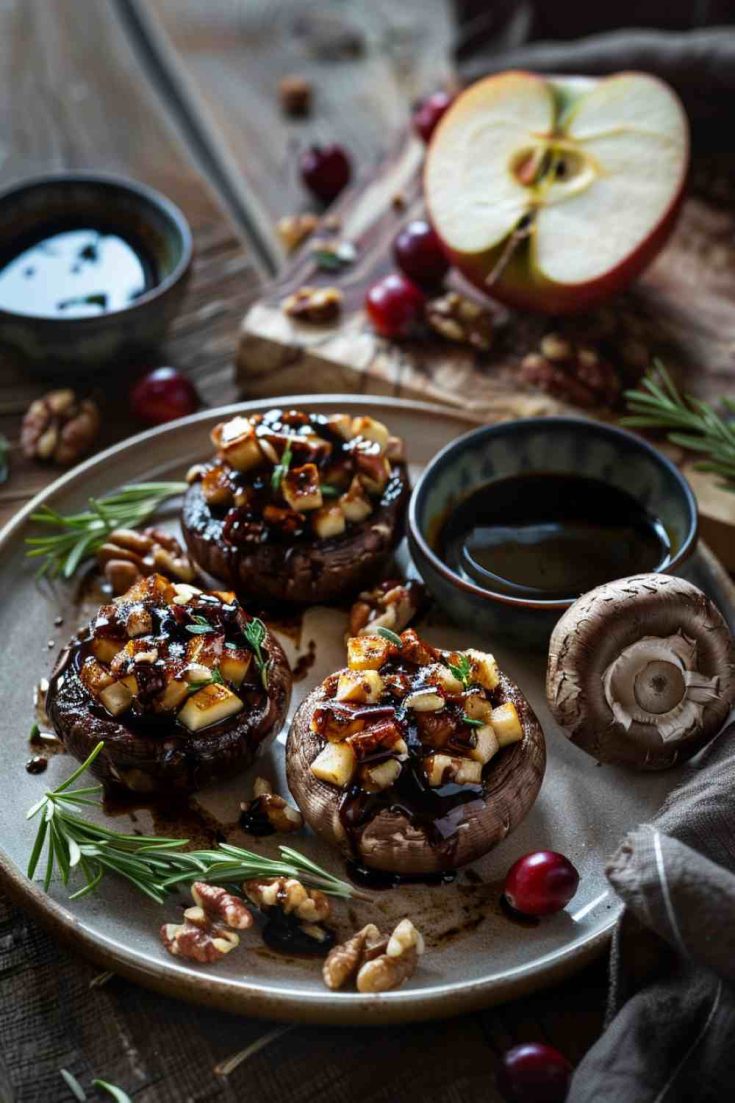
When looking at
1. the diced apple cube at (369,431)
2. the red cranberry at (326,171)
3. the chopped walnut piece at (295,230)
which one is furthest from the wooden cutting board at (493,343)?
the diced apple cube at (369,431)

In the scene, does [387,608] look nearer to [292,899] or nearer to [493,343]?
[292,899]

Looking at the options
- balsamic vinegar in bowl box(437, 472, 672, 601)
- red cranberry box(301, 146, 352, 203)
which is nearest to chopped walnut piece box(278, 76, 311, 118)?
red cranberry box(301, 146, 352, 203)

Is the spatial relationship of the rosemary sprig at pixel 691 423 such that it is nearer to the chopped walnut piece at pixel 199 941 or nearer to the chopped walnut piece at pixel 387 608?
the chopped walnut piece at pixel 387 608

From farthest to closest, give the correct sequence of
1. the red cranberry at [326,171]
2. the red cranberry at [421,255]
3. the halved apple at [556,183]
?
the red cranberry at [326,171], the red cranberry at [421,255], the halved apple at [556,183]

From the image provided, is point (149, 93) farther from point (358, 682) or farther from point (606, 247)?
point (358, 682)

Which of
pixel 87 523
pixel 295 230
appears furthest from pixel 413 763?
pixel 295 230

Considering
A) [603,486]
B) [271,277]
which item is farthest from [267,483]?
[271,277]
